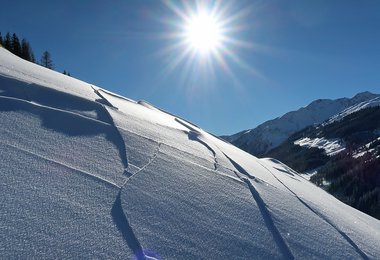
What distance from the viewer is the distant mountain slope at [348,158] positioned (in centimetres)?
8213

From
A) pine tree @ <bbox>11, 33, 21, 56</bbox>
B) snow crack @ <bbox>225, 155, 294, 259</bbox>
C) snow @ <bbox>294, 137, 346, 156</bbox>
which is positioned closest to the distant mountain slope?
snow @ <bbox>294, 137, 346, 156</bbox>

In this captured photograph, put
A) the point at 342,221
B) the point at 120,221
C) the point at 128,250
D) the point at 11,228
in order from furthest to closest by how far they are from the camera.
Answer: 1. the point at 342,221
2. the point at 120,221
3. the point at 128,250
4. the point at 11,228

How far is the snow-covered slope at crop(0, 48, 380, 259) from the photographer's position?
2.20 m

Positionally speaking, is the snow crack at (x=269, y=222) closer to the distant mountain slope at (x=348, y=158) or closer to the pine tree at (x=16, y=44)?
the pine tree at (x=16, y=44)

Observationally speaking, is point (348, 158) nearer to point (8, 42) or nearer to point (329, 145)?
point (329, 145)

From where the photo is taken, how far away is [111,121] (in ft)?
14.7

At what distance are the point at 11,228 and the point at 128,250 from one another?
699 mm

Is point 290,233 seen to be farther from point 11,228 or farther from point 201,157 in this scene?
point 11,228

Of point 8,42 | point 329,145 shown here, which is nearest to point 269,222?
point 8,42

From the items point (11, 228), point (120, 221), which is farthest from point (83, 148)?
point (11, 228)

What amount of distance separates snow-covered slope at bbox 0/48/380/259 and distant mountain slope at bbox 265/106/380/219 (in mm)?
75134

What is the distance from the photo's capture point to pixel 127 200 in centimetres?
269

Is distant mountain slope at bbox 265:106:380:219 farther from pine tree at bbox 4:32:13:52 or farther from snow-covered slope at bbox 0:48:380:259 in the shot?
snow-covered slope at bbox 0:48:380:259

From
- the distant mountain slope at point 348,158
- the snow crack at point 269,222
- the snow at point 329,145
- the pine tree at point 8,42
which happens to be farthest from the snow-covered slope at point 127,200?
the snow at point 329,145
